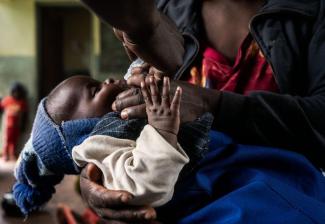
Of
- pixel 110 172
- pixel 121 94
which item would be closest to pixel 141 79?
pixel 121 94

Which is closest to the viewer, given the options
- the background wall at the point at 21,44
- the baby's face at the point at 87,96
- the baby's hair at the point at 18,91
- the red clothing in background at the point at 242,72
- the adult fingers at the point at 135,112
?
the adult fingers at the point at 135,112

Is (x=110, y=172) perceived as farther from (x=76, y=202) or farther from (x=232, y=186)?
(x=76, y=202)

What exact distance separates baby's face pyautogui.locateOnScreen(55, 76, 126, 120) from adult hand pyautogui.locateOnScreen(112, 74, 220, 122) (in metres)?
0.05

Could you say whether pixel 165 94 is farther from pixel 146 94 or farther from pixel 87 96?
pixel 87 96

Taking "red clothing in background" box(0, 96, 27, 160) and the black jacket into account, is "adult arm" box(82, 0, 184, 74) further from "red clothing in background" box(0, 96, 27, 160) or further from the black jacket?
"red clothing in background" box(0, 96, 27, 160)

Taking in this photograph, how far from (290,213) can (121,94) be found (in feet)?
1.22

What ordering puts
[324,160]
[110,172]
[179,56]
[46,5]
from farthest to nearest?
1. [46,5]
2. [179,56]
3. [324,160]
4. [110,172]

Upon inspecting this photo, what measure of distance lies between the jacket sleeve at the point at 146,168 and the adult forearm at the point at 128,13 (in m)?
0.18

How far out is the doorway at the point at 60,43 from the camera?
22.3 feet

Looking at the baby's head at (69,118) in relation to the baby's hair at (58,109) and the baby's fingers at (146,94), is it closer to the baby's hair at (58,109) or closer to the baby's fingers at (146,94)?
the baby's hair at (58,109)

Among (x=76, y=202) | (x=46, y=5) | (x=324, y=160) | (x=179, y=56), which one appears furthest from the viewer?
(x=46, y=5)

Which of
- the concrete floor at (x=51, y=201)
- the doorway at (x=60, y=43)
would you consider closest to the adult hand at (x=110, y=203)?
the concrete floor at (x=51, y=201)

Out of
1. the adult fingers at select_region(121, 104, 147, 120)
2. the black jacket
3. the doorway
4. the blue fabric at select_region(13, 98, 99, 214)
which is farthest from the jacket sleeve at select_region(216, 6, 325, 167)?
the doorway

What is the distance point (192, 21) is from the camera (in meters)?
1.25
